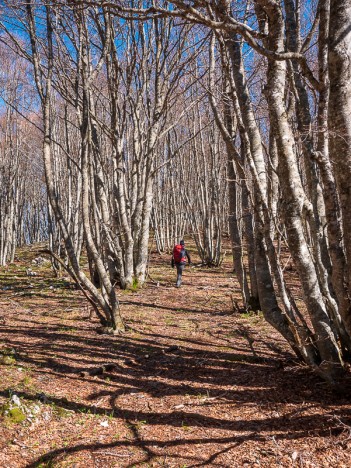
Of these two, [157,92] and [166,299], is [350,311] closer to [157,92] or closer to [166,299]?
[166,299]

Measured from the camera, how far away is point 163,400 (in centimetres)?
382

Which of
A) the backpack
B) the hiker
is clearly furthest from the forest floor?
the backpack

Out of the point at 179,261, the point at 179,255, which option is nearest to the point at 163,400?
the point at 179,261

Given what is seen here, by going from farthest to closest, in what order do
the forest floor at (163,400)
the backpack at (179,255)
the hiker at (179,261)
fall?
the backpack at (179,255) → the hiker at (179,261) → the forest floor at (163,400)

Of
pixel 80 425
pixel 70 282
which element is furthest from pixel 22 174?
pixel 80 425

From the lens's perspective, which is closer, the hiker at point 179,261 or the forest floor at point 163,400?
the forest floor at point 163,400

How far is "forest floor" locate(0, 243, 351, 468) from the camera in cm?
288

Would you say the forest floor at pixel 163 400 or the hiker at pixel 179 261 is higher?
the hiker at pixel 179 261

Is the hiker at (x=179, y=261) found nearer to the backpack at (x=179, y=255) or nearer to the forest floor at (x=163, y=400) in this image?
the backpack at (x=179, y=255)

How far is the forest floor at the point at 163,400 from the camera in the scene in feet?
9.43

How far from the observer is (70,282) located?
11.1 metres

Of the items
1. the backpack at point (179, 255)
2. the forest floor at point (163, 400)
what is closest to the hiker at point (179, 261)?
the backpack at point (179, 255)

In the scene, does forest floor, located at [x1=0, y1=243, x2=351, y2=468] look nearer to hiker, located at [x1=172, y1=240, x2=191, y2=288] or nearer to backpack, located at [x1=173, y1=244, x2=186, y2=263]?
hiker, located at [x1=172, y1=240, x2=191, y2=288]

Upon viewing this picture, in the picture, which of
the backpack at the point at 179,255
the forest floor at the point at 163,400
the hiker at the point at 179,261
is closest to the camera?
the forest floor at the point at 163,400
